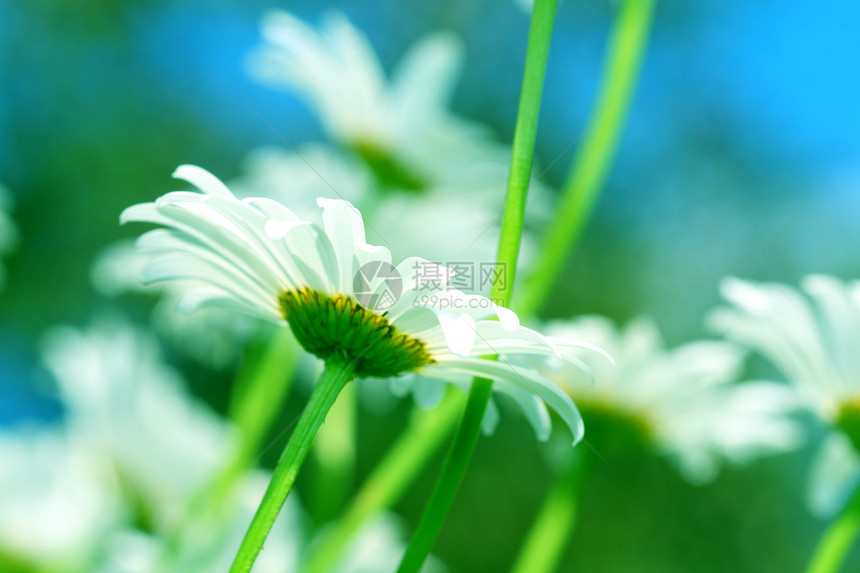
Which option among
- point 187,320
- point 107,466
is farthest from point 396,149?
point 107,466

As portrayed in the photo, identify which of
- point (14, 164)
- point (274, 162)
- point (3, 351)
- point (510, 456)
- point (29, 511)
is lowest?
point (29, 511)

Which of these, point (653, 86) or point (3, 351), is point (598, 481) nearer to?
point (653, 86)

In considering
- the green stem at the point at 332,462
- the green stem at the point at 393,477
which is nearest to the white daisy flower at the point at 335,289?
the green stem at the point at 393,477

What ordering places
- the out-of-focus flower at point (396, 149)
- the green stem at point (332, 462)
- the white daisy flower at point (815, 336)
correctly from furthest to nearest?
1. the out-of-focus flower at point (396, 149)
2. the green stem at point (332, 462)
3. the white daisy flower at point (815, 336)

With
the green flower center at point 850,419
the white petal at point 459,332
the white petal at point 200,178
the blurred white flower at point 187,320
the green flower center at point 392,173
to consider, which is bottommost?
the white petal at point 459,332

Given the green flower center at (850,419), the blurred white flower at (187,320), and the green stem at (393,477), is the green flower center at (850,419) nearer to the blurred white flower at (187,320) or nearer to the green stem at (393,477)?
the green stem at (393,477)

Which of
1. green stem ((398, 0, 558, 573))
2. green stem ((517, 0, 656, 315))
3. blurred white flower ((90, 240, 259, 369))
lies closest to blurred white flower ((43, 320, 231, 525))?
blurred white flower ((90, 240, 259, 369))

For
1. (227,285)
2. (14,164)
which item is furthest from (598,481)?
(227,285)

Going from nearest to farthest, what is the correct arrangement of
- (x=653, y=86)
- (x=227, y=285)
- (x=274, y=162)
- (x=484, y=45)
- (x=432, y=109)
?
(x=227, y=285)
(x=432, y=109)
(x=274, y=162)
(x=653, y=86)
(x=484, y=45)
